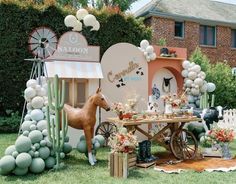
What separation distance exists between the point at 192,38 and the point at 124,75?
12833 mm

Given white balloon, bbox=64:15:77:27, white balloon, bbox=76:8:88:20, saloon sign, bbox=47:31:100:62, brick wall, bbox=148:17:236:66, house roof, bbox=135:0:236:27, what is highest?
house roof, bbox=135:0:236:27

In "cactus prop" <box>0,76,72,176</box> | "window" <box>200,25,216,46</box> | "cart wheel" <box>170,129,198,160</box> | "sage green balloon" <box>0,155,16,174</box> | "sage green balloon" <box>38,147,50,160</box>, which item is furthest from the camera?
"window" <box>200,25,216,46</box>

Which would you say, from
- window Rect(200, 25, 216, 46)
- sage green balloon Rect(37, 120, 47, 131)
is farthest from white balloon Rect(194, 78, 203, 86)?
window Rect(200, 25, 216, 46)

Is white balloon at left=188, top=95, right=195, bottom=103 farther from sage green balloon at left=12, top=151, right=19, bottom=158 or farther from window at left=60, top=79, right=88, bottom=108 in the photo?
sage green balloon at left=12, top=151, right=19, bottom=158

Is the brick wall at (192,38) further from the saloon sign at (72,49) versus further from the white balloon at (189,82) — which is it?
the saloon sign at (72,49)

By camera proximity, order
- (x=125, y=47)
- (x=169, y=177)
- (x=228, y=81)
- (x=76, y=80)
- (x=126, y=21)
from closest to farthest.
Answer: (x=169, y=177)
(x=76, y=80)
(x=125, y=47)
(x=126, y=21)
(x=228, y=81)

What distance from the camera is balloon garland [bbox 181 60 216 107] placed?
1190 cm

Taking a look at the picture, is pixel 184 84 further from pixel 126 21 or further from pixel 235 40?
pixel 235 40

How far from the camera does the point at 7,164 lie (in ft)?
21.1

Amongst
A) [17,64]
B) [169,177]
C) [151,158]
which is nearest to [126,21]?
[17,64]

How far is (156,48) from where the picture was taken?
11.7 m

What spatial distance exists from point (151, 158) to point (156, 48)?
4820 mm

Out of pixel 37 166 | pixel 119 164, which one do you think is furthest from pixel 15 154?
pixel 119 164

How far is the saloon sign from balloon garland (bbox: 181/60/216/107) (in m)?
4.02
